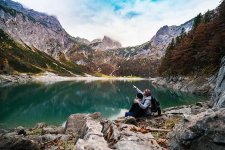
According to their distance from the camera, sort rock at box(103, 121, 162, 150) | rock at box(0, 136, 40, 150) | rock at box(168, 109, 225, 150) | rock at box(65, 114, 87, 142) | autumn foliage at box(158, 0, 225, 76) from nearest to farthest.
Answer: rock at box(168, 109, 225, 150) → rock at box(103, 121, 162, 150) → rock at box(0, 136, 40, 150) → rock at box(65, 114, 87, 142) → autumn foliage at box(158, 0, 225, 76)

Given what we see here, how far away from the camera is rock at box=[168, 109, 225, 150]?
952 cm

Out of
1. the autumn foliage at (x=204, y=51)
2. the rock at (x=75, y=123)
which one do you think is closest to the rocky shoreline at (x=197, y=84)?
the autumn foliage at (x=204, y=51)

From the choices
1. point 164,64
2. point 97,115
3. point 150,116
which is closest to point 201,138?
point 150,116

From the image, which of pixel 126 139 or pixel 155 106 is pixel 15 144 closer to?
pixel 126 139

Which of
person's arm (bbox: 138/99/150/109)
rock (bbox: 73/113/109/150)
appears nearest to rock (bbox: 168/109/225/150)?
rock (bbox: 73/113/109/150)

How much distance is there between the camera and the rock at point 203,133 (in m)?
9.52

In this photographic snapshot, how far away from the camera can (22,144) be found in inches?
629

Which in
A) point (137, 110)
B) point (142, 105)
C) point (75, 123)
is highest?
point (142, 105)

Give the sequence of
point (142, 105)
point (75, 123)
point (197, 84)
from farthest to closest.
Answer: point (197, 84) → point (75, 123) → point (142, 105)

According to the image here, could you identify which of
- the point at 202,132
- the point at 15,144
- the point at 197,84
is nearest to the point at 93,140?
the point at 15,144

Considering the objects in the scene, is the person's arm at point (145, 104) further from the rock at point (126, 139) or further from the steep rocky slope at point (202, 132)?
the steep rocky slope at point (202, 132)

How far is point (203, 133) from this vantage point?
10.0 meters

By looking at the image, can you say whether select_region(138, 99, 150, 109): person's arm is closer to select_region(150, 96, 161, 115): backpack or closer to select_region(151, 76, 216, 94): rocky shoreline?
select_region(150, 96, 161, 115): backpack

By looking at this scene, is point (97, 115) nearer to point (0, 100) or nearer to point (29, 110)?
point (29, 110)
